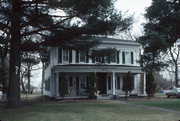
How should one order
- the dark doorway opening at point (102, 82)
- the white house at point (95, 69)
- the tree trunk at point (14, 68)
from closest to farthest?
1. the tree trunk at point (14, 68)
2. the white house at point (95, 69)
3. the dark doorway opening at point (102, 82)

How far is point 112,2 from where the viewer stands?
16.3m

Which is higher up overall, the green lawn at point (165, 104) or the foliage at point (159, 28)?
the foliage at point (159, 28)

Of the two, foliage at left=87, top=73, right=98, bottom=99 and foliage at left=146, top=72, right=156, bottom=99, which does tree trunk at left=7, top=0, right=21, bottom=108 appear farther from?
foliage at left=146, top=72, right=156, bottom=99

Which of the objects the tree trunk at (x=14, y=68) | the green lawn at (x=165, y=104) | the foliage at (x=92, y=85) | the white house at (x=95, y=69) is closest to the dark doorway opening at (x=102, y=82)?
the white house at (x=95, y=69)

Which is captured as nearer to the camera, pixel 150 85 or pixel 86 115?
pixel 86 115

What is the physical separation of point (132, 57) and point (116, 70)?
365cm

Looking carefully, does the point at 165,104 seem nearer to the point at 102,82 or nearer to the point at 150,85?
the point at 150,85

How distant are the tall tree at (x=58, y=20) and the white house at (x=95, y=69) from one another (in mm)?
7531

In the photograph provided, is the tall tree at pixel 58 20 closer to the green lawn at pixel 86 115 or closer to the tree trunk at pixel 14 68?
the tree trunk at pixel 14 68

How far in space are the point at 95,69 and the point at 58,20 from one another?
9601mm

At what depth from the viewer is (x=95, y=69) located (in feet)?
86.1

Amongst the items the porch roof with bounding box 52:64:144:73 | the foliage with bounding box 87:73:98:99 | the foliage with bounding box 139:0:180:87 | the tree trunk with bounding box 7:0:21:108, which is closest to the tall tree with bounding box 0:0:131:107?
the tree trunk with bounding box 7:0:21:108

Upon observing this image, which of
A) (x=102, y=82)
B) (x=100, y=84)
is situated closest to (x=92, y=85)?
(x=100, y=84)

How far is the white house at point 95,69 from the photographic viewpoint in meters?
25.9
